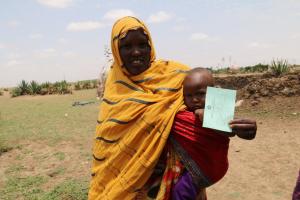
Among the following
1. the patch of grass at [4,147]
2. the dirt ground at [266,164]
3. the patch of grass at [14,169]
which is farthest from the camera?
the patch of grass at [4,147]

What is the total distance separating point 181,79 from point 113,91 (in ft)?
1.22

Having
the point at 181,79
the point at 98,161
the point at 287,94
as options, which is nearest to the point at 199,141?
the point at 181,79

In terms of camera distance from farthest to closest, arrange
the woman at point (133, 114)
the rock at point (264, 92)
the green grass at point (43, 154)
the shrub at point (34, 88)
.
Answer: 1. the shrub at point (34, 88)
2. the rock at point (264, 92)
3. the green grass at point (43, 154)
4. the woman at point (133, 114)

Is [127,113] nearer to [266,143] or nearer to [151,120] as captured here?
[151,120]

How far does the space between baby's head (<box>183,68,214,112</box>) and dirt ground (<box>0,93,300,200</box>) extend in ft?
10.5

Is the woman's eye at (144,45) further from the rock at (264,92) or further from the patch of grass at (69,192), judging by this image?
the rock at (264,92)

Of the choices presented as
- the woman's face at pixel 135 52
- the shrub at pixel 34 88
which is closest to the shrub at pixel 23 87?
the shrub at pixel 34 88

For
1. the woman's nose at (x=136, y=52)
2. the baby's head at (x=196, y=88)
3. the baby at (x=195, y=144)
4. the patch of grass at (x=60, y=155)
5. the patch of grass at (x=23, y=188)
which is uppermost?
the woman's nose at (x=136, y=52)

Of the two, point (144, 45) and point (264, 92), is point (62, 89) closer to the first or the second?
point (264, 92)

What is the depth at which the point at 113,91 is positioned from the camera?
1918mm

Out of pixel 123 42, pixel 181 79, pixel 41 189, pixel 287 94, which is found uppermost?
pixel 123 42

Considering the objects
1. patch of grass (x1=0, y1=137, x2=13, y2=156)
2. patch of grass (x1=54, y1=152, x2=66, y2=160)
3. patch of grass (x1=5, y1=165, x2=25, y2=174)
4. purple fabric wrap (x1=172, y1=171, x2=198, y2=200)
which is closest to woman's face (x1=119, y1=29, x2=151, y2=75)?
purple fabric wrap (x1=172, y1=171, x2=198, y2=200)

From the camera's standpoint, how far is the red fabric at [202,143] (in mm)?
1591

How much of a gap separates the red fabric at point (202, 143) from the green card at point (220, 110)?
0.34 feet
